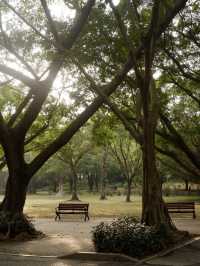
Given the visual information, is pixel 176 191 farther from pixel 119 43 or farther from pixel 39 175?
pixel 119 43

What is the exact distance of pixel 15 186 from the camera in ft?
56.8

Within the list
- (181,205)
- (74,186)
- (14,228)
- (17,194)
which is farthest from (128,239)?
(74,186)

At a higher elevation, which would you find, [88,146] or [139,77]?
[88,146]

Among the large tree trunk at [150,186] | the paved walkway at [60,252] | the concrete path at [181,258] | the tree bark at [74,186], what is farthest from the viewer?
the tree bark at [74,186]

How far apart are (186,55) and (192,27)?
1633mm

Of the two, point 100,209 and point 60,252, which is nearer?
point 60,252

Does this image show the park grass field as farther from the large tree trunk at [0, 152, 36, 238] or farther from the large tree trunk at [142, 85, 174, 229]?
the large tree trunk at [142, 85, 174, 229]

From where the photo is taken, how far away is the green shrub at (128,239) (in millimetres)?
12391

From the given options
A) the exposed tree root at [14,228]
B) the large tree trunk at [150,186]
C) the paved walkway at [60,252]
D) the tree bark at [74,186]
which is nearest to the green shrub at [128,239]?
the paved walkway at [60,252]

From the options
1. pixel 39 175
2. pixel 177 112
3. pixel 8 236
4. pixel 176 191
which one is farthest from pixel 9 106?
pixel 39 175

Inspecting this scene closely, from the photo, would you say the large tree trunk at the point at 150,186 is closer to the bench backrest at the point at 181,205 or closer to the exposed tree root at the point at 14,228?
the exposed tree root at the point at 14,228

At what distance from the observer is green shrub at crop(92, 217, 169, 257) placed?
12391 mm

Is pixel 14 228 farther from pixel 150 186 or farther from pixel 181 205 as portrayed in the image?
pixel 181 205

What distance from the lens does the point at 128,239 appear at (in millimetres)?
12438
